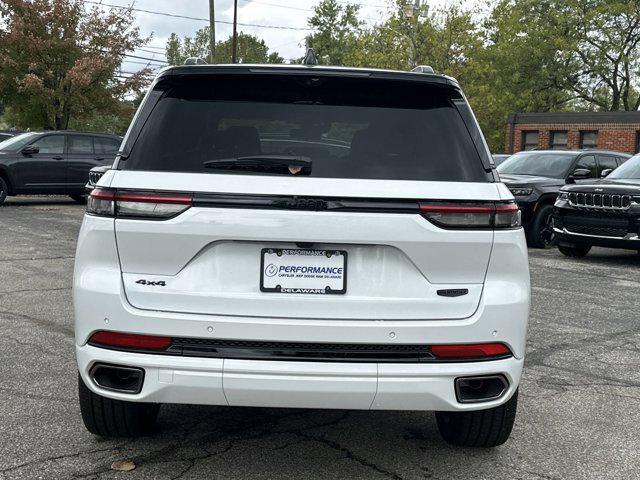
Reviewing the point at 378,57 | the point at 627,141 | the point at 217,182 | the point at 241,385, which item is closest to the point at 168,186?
the point at 217,182

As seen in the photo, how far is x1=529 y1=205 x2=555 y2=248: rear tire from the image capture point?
13625mm

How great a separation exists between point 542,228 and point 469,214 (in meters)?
10.9

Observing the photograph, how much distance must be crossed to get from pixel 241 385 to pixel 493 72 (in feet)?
138

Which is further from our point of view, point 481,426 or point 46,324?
point 46,324

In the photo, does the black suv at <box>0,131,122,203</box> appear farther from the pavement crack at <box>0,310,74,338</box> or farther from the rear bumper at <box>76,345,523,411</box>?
the rear bumper at <box>76,345,523,411</box>

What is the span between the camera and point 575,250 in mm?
12656

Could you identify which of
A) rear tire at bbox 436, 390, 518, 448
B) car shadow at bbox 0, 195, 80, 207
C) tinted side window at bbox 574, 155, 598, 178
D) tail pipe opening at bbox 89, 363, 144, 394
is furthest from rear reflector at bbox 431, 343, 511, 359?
car shadow at bbox 0, 195, 80, 207

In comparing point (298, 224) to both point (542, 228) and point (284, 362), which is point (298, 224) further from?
point (542, 228)

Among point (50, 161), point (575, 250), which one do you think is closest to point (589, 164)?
point (575, 250)

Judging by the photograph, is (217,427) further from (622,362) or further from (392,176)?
(622,362)

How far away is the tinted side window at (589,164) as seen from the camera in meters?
14.8

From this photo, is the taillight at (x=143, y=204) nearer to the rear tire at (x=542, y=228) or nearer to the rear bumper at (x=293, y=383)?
the rear bumper at (x=293, y=383)

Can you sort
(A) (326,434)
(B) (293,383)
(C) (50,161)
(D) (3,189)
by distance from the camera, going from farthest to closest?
(C) (50,161) → (D) (3,189) → (A) (326,434) → (B) (293,383)

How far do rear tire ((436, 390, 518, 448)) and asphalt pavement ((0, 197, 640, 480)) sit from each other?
7 cm
